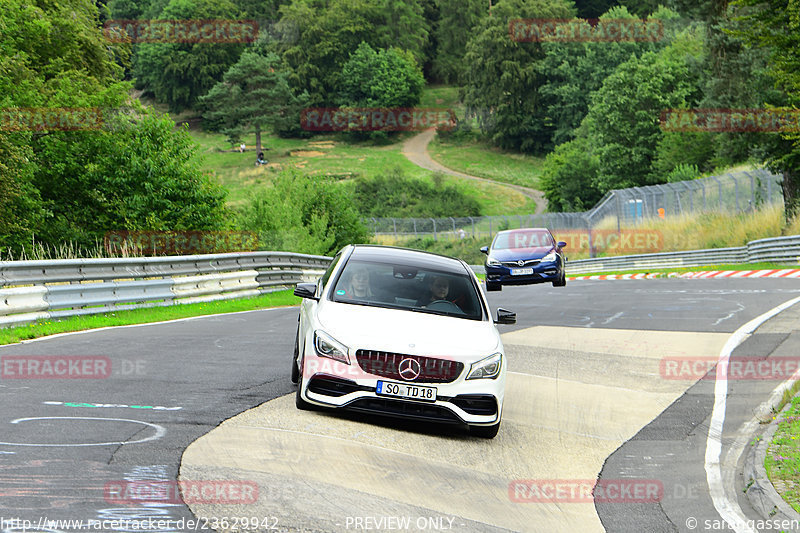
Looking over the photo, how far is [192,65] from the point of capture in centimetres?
14600

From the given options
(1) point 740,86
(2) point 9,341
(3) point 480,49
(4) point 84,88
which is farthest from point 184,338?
(3) point 480,49

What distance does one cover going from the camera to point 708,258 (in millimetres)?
38531

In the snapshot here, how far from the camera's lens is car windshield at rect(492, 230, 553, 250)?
77.7ft

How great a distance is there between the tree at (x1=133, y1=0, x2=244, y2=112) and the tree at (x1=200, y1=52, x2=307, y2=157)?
19.7m

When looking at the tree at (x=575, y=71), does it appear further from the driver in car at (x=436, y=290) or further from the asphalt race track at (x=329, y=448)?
the driver in car at (x=436, y=290)

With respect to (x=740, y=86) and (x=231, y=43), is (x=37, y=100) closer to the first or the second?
(x=740, y=86)

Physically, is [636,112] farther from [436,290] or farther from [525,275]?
[436,290]

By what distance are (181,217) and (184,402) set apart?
2733 centimetres

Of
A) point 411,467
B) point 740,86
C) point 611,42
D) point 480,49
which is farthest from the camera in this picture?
point 480,49

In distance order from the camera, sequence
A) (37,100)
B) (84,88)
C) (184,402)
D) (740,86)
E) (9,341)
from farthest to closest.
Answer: (740,86), (84,88), (37,100), (9,341), (184,402)

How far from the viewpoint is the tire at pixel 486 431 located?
7887 millimetres

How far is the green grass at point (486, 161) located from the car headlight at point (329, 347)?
10114cm

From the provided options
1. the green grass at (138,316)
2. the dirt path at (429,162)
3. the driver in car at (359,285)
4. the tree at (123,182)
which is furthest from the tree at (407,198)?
the driver in car at (359,285)

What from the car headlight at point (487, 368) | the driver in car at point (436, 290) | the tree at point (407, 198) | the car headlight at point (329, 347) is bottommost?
the tree at point (407, 198)
